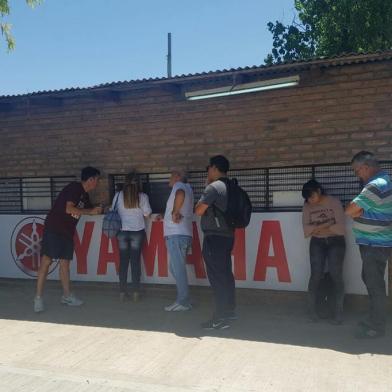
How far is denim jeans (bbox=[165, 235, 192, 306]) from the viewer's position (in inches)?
233

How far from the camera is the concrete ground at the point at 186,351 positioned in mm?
3932

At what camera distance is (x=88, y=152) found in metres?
7.25

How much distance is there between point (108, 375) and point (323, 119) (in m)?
3.81

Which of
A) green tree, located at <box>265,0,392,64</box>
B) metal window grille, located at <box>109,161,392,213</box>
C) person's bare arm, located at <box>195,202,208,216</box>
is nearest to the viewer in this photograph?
person's bare arm, located at <box>195,202,208,216</box>

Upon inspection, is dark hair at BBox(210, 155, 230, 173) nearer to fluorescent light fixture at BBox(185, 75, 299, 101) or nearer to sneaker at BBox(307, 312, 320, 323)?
fluorescent light fixture at BBox(185, 75, 299, 101)

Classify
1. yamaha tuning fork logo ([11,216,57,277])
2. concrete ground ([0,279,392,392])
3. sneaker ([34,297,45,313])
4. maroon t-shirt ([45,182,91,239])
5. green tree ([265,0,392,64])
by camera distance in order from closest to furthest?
concrete ground ([0,279,392,392]) → sneaker ([34,297,45,313]) → maroon t-shirt ([45,182,91,239]) → yamaha tuning fork logo ([11,216,57,277]) → green tree ([265,0,392,64])

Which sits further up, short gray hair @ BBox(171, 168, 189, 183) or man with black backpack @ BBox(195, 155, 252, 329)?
short gray hair @ BBox(171, 168, 189, 183)

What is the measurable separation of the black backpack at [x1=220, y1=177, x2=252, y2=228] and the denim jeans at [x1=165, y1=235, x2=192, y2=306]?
941mm

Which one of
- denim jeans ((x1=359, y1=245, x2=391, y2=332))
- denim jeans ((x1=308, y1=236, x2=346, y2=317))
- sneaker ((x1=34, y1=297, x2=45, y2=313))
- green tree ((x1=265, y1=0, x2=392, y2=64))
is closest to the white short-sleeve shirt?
denim jeans ((x1=308, y1=236, x2=346, y2=317))

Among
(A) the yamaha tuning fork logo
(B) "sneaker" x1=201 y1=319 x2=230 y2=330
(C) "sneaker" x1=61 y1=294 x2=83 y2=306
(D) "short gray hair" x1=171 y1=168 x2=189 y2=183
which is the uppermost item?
(D) "short gray hair" x1=171 y1=168 x2=189 y2=183

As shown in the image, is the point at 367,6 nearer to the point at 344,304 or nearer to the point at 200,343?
the point at 344,304

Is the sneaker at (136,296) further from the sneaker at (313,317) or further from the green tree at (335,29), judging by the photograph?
the green tree at (335,29)

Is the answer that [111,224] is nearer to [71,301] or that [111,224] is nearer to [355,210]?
[71,301]

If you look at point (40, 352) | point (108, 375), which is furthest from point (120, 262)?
point (108, 375)
